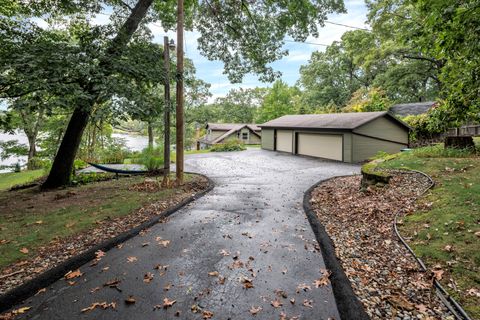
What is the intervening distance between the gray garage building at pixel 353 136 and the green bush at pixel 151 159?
10.8 metres

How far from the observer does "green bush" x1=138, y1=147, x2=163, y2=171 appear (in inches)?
415

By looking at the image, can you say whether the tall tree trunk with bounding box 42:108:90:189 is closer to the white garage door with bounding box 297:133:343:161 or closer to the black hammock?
the black hammock

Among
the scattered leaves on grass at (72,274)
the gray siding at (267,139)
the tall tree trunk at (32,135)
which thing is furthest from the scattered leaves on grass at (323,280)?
the gray siding at (267,139)

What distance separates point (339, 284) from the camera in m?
2.98

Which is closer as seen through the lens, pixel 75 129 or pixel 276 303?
pixel 276 303

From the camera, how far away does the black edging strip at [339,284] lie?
2.49 m

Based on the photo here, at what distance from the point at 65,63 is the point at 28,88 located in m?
0.85

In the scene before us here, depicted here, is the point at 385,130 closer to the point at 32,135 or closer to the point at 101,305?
the point at 101,305

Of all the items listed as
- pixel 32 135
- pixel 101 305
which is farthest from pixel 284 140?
pixel 101 305

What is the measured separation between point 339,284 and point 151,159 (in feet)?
30.0

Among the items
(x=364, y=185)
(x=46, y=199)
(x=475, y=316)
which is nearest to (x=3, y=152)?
(x=46, y=199)

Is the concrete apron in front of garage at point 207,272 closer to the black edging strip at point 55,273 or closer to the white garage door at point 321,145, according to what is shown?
the black edging strip at point 55,273

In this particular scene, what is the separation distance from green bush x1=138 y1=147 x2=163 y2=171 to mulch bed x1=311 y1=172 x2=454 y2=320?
6.70 m

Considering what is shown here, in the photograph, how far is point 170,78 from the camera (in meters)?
7.44
